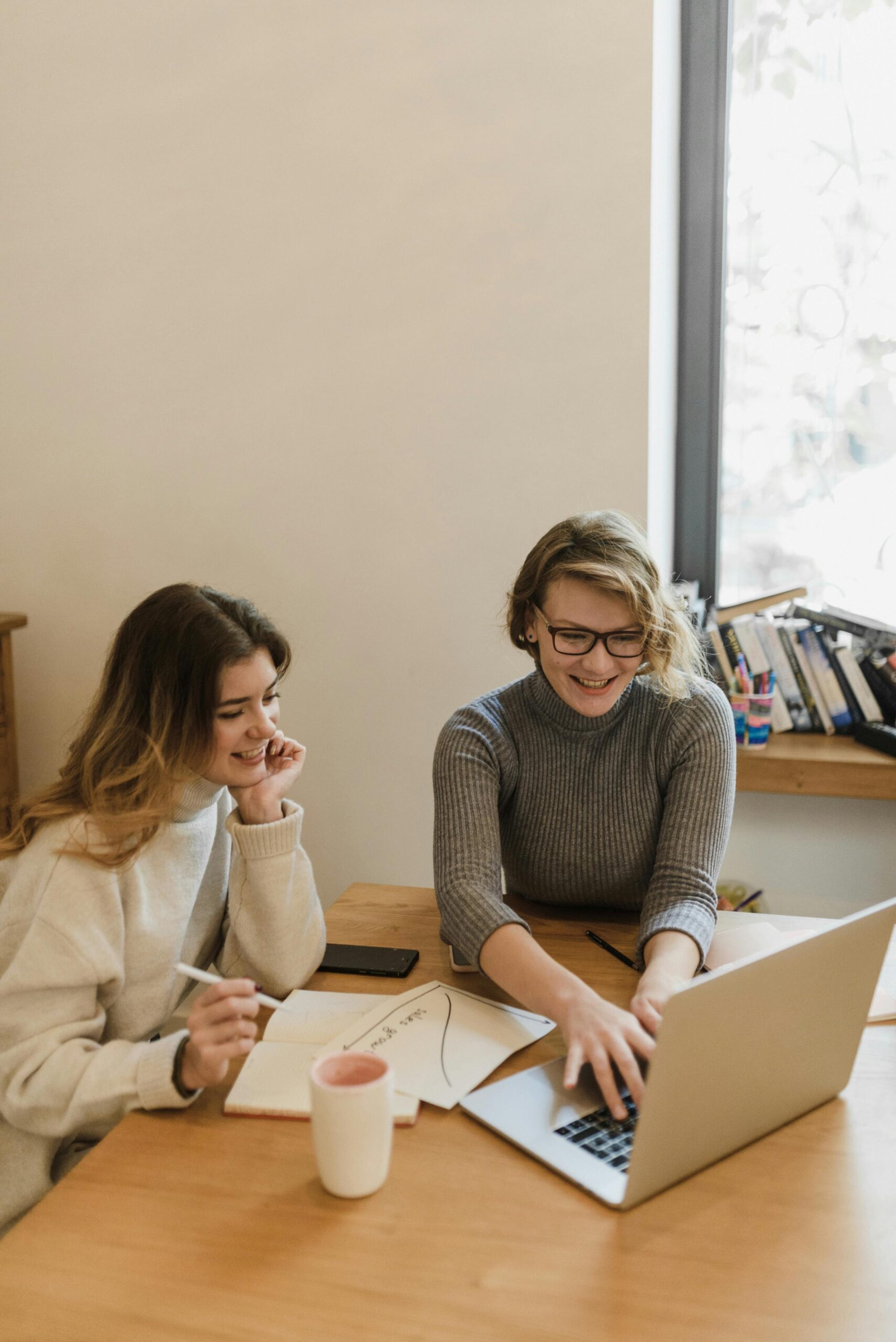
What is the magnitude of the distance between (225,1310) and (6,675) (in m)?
1.61

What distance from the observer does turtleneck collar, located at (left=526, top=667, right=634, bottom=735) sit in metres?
1.40

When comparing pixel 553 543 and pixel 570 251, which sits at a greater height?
pixel 570 251

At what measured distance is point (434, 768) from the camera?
1.36m

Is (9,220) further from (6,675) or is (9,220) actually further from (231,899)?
(231,899)

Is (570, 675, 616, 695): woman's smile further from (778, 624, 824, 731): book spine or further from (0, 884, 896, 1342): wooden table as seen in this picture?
(778, 624, 824, 731): book spine

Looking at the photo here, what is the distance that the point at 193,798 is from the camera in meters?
1.22

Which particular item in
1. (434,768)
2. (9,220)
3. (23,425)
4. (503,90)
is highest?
(503,90)

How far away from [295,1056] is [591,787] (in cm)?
54

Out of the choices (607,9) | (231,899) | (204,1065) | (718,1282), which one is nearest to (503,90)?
(607,9)

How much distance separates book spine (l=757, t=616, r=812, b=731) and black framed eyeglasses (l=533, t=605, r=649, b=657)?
953 mm

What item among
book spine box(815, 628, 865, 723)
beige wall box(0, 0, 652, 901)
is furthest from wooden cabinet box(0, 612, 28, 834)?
book spine box(815, 628, 865, 723)

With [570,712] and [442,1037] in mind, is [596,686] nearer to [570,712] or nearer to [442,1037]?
[570,712]

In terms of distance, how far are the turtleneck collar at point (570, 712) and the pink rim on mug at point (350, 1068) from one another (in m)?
0.64

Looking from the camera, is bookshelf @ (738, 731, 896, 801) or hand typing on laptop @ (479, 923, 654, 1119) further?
bookshelf @ (738, 731, 896, 801)
